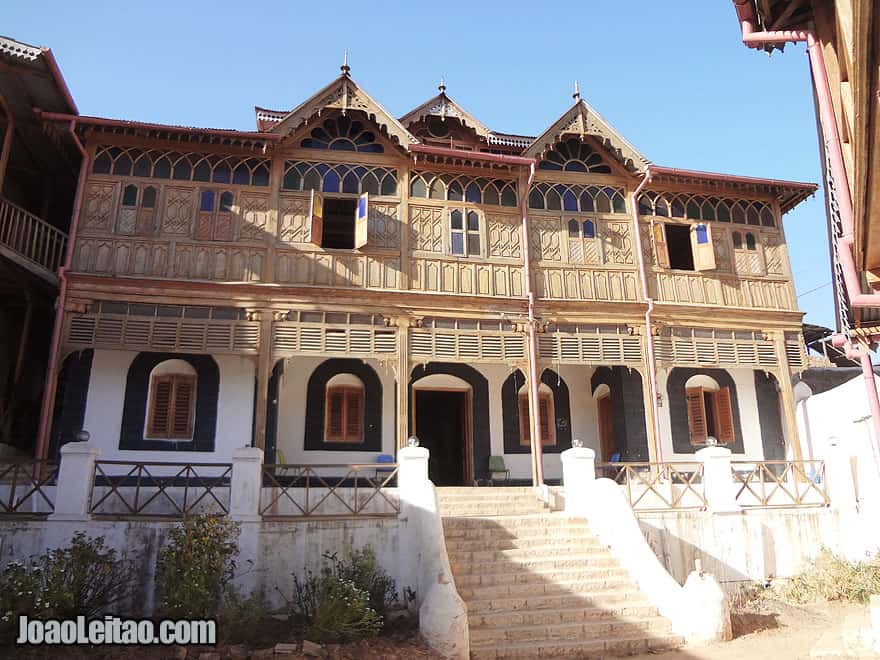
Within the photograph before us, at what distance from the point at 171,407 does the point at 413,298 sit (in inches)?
225


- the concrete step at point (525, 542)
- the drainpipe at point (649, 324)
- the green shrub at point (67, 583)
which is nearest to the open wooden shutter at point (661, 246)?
the drainpipe at point (649, 324)

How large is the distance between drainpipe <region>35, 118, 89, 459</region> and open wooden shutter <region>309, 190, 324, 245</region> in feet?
15.7

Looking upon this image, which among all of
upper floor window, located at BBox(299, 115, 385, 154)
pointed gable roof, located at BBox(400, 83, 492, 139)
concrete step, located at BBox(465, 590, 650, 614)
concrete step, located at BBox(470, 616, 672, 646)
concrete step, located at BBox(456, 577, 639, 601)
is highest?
pointed gable roof, located at BBox(400, 83, 492, 139)

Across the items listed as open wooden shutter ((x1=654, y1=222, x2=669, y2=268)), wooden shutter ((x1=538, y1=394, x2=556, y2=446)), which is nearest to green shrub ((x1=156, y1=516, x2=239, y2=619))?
wooden shutter ((x1=538, y1=394, x2=556, y2=446))

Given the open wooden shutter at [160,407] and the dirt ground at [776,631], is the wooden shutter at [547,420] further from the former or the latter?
the open wooden shutter at [160,407]

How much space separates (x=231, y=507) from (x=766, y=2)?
9.54 meters

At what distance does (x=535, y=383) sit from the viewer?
48.4ft

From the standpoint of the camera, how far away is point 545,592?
9734mm

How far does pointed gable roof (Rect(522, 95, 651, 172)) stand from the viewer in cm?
1622

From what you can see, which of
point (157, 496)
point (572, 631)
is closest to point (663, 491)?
point (572, 631)

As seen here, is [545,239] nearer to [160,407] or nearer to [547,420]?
[547,420]

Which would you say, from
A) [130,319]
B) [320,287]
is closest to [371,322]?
[320,287]

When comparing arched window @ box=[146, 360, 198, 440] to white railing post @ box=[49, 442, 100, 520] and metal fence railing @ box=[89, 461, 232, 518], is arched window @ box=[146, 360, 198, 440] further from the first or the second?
white railing post @ box=[49, 442, 100, 520]

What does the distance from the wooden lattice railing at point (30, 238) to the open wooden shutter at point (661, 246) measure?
13.3 m
